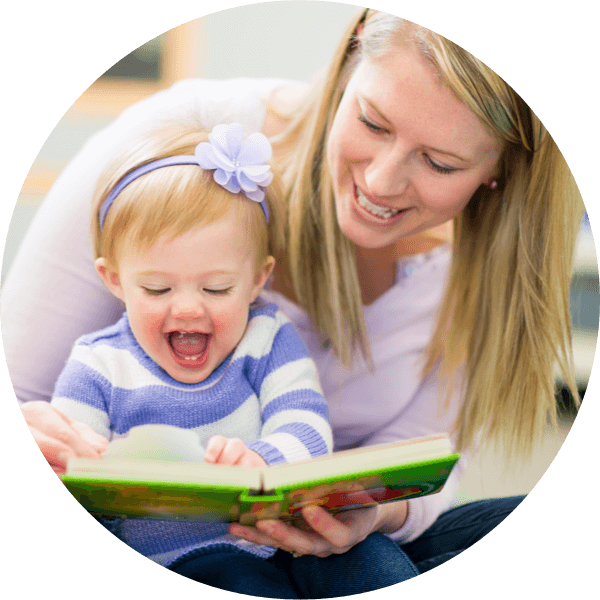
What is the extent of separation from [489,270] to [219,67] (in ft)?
2.17

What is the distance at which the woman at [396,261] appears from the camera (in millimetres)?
1409

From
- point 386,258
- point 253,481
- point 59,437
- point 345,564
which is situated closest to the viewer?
point 253,481

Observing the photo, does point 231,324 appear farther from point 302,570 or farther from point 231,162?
point 302,570

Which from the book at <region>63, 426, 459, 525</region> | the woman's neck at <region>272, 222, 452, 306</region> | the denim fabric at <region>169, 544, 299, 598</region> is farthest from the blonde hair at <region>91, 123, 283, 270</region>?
the denim fabric at <region>169, 544, 299, 598</region>

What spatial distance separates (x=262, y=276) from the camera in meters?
1.44

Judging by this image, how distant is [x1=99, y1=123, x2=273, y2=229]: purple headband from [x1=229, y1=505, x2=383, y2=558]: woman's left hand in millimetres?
565

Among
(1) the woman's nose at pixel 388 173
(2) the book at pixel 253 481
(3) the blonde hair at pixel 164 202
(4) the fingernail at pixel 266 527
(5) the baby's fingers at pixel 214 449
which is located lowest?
(4) the fingernail at pixel 266 527

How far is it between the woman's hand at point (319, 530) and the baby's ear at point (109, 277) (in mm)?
469

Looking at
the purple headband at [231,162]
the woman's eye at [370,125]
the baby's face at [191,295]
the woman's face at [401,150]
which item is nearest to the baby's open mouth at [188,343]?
the baby's face at [191,295]

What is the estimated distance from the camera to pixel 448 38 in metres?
1.42

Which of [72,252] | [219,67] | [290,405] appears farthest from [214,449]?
[219,67]

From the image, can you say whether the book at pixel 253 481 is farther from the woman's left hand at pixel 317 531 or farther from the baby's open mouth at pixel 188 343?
the baby's open mouth at pixel 188 343

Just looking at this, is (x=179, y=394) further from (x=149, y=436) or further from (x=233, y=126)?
(x=233, y=126)

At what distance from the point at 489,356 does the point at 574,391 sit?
0.18 m
